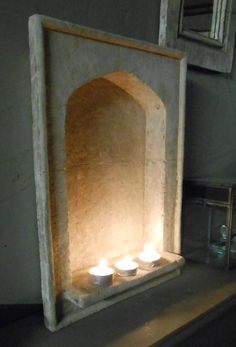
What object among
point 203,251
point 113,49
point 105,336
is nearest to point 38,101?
point 113,49

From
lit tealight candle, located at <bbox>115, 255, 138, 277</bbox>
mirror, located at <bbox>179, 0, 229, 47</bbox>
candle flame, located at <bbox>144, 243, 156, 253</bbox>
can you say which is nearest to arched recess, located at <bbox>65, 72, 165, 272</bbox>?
candle flame, located at <bbox>144, 243, 156, 253</bbox>

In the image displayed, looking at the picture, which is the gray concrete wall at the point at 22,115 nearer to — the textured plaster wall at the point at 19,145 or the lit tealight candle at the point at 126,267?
the textured plaster wall at the point at 19,145

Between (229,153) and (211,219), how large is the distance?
50cm

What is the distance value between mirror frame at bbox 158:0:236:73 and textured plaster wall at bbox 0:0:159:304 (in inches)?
14.9

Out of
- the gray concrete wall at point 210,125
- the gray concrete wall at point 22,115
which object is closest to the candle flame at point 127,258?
the gray concrete wall at point 22,115

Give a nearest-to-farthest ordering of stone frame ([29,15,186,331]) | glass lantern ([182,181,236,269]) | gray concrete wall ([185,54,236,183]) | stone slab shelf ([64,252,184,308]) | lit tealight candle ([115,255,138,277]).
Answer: stone frame ([29,15,186,331]) < stone slab shelf ([64,252,184,308]) < lit tealight candle ([115,255,138,277]) < glass lantern ([182,181,236,269]) < gray concrete wall ([185,54,236,183])

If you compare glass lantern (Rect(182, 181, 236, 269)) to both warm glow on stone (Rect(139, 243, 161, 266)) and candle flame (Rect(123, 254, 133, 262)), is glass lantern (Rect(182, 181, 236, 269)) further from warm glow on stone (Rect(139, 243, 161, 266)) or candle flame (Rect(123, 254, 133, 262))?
candle flame (Rect(123, 254, 133, 262))

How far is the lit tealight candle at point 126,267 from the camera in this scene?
154 cm

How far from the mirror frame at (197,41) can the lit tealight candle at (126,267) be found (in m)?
1.14

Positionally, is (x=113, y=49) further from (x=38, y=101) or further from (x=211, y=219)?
(x=211, y=219)

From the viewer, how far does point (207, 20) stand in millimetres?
2047

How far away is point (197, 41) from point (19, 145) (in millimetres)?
1256

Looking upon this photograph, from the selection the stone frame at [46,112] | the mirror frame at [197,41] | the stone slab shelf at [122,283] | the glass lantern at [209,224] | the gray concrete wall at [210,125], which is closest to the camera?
the stone frame at [46,112]

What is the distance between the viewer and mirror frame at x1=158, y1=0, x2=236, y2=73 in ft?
5.63
